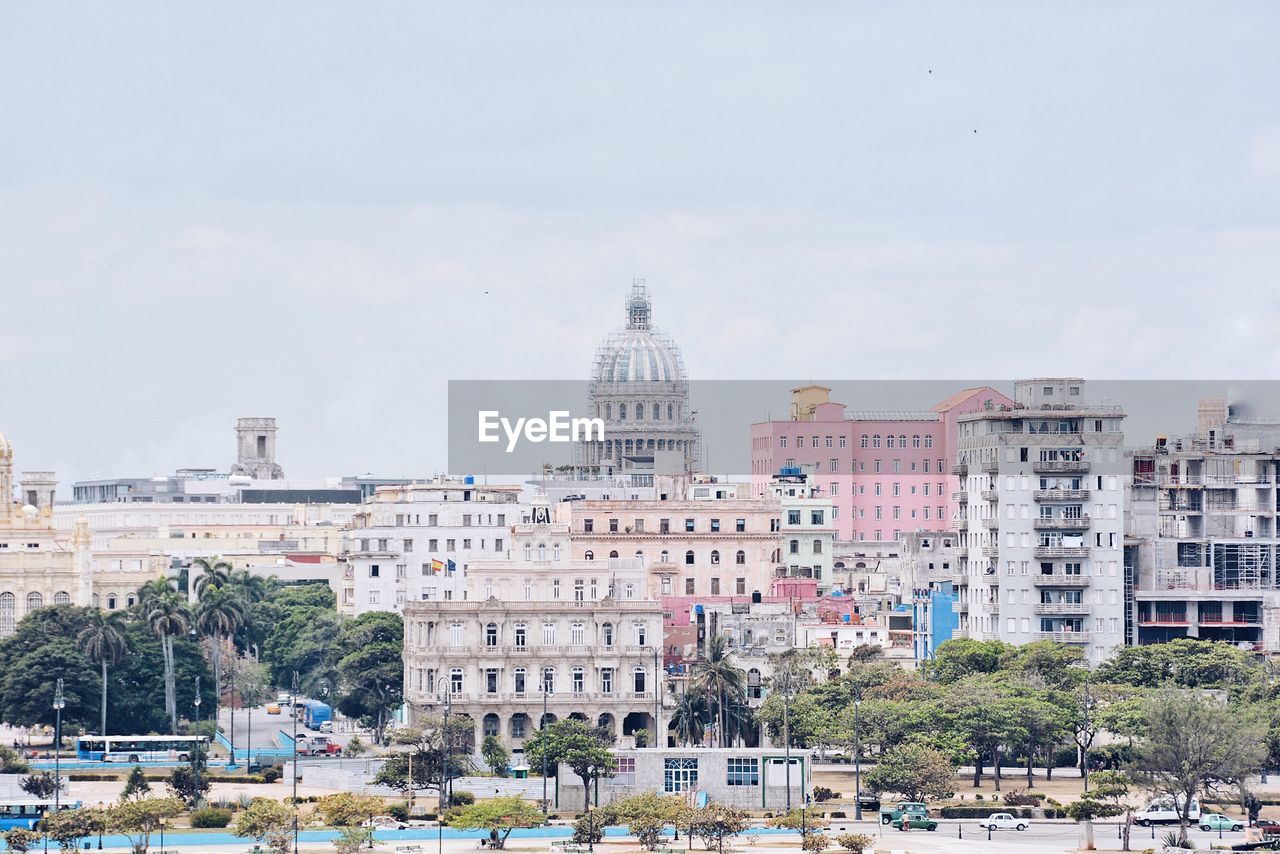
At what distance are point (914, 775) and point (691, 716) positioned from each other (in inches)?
915

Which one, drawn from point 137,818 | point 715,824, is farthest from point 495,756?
point 715,824

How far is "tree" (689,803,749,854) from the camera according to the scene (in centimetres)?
14575

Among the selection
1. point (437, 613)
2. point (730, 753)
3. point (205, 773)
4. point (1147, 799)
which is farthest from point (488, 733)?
point (1147, 799)

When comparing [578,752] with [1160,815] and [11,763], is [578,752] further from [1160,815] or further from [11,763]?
[11,763]

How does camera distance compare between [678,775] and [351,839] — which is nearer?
[351,839]

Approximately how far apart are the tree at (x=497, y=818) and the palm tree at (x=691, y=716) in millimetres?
27194

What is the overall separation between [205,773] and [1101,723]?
48.1 meters

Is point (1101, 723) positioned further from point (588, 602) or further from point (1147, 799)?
point (588, 602)

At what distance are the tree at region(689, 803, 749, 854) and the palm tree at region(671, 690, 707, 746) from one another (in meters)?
31.3

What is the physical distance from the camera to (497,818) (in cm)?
14925

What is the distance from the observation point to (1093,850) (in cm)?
14725

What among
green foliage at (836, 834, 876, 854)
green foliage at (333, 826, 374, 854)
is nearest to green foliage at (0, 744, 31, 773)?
green foliage at (333, 826, 374, 854)

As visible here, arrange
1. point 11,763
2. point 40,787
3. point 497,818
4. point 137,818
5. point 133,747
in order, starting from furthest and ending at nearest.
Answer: point 133,747 → point 11,763 → point 40,787 → point 497,818 → point 137,818

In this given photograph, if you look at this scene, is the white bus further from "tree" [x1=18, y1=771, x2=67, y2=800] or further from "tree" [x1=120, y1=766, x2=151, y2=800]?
"tree" [x1=18, y1=771, x2=67, y2=800]
